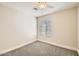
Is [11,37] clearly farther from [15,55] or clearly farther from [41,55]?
[41,55]

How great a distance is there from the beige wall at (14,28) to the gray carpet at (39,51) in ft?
0.36

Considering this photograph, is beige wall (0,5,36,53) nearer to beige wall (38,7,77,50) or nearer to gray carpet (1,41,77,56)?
gray carpet (1,41,77,56)

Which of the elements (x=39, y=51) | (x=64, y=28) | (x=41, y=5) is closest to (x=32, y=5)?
(x=41, y=5)

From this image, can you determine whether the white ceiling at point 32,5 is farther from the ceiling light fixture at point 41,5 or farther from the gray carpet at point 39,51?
the gray carpet at point 39,51

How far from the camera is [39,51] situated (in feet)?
6.22

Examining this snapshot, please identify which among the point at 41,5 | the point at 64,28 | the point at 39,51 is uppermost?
the point at 41,5

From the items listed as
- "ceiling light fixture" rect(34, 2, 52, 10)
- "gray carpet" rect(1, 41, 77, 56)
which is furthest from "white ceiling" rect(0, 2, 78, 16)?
"gray carpet" rect(1, 41, 77, 56)

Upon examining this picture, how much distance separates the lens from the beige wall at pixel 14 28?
1837 mm

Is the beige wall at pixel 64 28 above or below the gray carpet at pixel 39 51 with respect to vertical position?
above

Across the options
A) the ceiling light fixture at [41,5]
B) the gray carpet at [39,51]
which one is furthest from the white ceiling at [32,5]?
the gray carpet at [39,51]

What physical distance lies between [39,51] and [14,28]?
1.88 feet

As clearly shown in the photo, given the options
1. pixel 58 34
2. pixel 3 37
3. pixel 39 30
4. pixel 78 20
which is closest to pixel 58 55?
pixel 58 34

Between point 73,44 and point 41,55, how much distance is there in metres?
0.57

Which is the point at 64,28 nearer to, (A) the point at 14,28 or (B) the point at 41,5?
Result: (B) the point at 41,5
